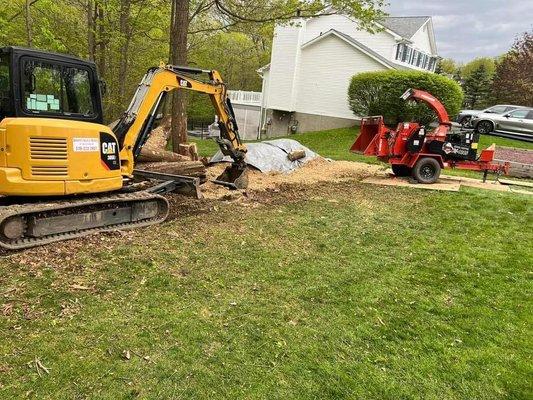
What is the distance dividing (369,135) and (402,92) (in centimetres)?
1058

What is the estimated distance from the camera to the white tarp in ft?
39.2

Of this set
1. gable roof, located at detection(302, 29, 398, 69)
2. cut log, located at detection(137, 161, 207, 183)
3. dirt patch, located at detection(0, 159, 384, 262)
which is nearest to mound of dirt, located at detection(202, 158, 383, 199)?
dirt patch, located at detection(0, 159, 384, 262)

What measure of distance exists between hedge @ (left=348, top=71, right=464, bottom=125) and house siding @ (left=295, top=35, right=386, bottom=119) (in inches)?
124

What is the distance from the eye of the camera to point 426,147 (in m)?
11.1

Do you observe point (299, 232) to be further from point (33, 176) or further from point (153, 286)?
point (33, 176)

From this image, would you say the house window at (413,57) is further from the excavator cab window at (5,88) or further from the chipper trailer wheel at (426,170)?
the excavator cab window at (5,88)

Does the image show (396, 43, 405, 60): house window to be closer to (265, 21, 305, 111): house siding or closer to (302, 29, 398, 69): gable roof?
(302, 29, 398, 69): gable roof

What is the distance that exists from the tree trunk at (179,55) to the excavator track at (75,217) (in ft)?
16.0

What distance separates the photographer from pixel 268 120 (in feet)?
→ 97.7

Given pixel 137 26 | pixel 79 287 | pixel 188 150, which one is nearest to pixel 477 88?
pixel 137 26

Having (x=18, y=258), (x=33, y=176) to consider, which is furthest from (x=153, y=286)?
(x=33, y=176)

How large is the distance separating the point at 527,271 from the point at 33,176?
6306 mm

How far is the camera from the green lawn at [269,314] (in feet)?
11.0

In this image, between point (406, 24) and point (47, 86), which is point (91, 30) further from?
point (406, 24)
